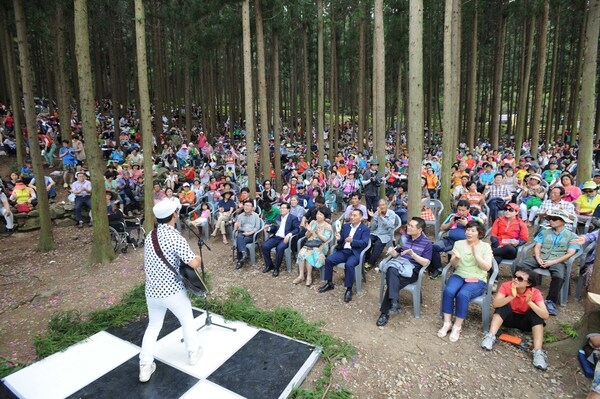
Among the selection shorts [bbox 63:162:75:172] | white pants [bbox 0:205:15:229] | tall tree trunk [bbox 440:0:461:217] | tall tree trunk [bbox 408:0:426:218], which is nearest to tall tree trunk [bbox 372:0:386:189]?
tall tree trunk [bbox 440:0:461:217]

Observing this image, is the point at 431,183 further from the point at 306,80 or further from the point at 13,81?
the point at 13,81

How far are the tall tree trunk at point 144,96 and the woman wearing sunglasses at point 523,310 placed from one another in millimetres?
6531

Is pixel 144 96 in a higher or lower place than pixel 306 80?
lower

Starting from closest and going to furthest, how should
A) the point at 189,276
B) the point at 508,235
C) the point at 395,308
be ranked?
1. the point at 189,276
2. the point at 395,308
3. the point at 508,235

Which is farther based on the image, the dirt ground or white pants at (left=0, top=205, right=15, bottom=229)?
white pants at (left=0, top=205, right=15, bottom=229)

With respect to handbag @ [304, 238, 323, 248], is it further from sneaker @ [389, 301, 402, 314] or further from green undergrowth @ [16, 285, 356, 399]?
sneaker @ [389, 301, 402, 314]

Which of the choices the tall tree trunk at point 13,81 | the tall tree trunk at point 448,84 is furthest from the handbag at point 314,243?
the tall tree trunk at point 13,81

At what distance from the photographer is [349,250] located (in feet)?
18.3

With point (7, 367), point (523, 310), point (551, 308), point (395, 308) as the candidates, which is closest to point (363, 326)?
point (395, 308)

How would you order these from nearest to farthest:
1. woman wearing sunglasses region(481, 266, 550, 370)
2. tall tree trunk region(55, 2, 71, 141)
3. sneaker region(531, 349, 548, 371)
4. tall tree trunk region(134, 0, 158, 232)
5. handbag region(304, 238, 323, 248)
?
sneaker region(531, 349, 548, 371)
woman wearing sunglasses region(481, 266, 550, 370)
handbag region(304, 238, 323, 248)
tall tree trunk region(134, 0, 158, 232)
tall tree trunk region(55, 2, 71, 141)

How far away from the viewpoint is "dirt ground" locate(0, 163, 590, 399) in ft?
11.7

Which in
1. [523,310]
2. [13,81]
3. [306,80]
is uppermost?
[306,80]

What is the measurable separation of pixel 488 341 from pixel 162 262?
350cm

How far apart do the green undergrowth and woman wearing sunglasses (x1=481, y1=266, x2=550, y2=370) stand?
1.64 metres
